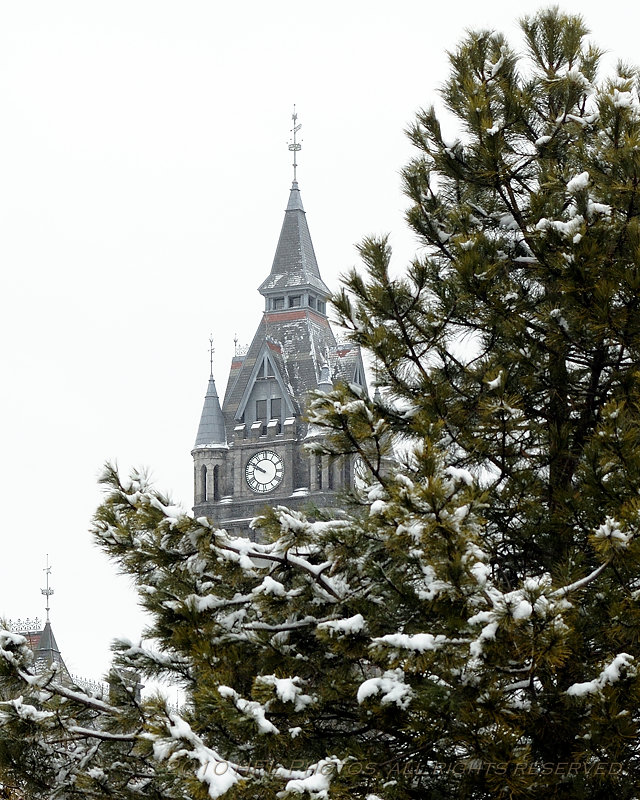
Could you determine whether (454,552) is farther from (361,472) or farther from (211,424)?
(211,424)

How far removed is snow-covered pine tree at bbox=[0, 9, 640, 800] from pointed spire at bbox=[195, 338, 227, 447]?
84432 millimetres

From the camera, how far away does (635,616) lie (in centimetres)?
888

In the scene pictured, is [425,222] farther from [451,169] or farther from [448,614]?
[448,614]

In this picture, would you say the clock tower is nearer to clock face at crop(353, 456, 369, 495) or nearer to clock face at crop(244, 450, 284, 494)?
clock face at crop(244, 450, 284, 494)

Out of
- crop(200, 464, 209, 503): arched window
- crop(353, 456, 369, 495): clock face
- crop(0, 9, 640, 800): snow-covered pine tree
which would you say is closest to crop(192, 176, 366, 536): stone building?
crop(200, 464, 209, 503): arched window

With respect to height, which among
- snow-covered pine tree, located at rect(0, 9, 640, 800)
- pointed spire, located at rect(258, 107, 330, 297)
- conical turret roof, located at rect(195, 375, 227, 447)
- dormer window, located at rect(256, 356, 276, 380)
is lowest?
snow-covered pine tree, located at rect(0, 9, 640, 800)

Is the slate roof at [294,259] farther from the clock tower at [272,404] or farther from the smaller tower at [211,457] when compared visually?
the smaller tower at [211,457]

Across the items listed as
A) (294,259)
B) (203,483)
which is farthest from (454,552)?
(294,259)

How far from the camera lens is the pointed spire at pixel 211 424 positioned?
96438 mm

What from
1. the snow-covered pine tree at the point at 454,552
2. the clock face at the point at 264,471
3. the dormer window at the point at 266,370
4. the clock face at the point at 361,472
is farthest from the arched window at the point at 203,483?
the clock face at the point at 361,472

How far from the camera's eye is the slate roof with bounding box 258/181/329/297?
326 ft

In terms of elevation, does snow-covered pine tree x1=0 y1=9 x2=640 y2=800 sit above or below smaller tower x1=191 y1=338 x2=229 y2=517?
below

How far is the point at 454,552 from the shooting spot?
8.23m

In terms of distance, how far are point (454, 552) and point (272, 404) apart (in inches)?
3518
